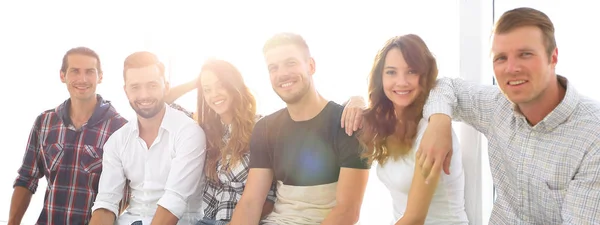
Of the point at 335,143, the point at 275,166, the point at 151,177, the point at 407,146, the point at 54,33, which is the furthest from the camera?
the point at 54,33

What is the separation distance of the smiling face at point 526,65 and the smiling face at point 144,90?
163 centimetres

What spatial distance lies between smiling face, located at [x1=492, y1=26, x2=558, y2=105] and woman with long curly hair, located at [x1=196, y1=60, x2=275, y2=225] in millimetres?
1180

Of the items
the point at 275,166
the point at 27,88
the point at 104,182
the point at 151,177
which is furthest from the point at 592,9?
the point at 27,88

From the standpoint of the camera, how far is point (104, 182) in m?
2.59

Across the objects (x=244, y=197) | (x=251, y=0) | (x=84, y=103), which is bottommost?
(x=244, y=197)

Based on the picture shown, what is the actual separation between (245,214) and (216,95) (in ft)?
1.85

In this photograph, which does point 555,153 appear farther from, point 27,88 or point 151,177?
point 27,88

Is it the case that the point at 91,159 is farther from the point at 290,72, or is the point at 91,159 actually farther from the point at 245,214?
the point at 290,72

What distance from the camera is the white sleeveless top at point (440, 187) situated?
190cm

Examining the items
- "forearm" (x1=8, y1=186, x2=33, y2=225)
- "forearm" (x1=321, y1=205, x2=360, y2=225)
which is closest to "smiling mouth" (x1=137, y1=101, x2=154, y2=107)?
"forearm" (x1=8, y1=186, x2=33, y2=225)

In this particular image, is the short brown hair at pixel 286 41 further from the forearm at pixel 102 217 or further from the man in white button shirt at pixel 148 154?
the forearm at pixel 102 217

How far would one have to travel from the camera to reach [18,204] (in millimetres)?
2871

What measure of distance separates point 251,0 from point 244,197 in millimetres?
1141

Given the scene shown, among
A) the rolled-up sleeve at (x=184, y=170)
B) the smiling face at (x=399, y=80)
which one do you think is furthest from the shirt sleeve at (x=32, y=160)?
the smiling face at (x=399, y=80)
